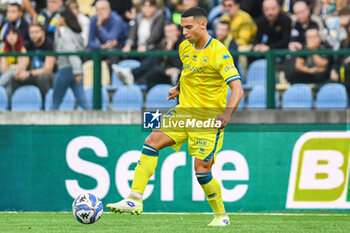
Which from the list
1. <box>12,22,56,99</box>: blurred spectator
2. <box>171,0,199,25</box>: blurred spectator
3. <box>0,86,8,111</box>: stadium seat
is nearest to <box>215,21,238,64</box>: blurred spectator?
<box>171,0,199,25</box>: blurred spectator

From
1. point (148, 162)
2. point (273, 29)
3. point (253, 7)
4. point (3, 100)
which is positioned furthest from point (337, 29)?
point (148, 162)

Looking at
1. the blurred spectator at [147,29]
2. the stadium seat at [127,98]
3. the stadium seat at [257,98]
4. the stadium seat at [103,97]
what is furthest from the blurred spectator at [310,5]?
the stadium seat at [103,97]

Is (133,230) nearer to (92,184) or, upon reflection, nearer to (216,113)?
(216,113)

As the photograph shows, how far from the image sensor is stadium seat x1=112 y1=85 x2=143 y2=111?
1075 centimetres

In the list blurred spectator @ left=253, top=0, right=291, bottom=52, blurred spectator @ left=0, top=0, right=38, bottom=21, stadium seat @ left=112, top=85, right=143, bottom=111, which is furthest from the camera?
blurred spectator @ left=0, top=0, right=38, bottom=21

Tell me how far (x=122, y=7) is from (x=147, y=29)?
135 centimetres

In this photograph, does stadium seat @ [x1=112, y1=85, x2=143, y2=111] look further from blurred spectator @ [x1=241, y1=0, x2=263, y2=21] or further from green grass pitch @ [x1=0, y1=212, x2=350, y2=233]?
blurred spectator @ [x1=241, y1=0, x2=263, y2=21]

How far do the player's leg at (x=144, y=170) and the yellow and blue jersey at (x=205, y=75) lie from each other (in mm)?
496

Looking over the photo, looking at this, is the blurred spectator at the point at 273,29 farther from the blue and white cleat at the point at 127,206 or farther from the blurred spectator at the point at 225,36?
the blue and white cleat at the point at 127,206

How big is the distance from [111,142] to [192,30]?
350 centimetres

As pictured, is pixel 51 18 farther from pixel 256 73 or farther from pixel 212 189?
pixel 212 189

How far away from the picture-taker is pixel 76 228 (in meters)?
7.45

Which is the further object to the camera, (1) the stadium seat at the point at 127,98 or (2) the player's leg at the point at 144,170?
(1) the stadium seat at the point at 127,98

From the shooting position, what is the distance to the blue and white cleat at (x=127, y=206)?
6.84 metres
